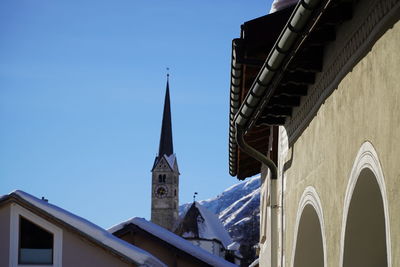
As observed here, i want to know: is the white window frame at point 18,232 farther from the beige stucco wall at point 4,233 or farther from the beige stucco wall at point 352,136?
the beige stucco wall at point 352,136

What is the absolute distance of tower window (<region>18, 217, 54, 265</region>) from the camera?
20.7 m

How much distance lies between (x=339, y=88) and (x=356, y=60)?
1.93ft

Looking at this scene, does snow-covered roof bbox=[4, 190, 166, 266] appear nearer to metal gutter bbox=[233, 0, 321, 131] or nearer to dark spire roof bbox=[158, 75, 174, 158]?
metal gutter bbox=[233, 0, 321, 131]

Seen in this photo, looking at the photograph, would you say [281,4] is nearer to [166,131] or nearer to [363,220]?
[363,220]

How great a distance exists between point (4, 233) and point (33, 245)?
70cm

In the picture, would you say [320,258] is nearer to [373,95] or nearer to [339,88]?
[339,88]

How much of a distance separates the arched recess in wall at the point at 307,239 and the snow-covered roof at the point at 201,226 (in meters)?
73.4

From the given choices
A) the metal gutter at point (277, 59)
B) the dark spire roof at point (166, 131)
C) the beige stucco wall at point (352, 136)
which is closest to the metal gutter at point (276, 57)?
the metal gutter at point (277, 59)

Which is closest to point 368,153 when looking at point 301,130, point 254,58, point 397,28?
point 397,28

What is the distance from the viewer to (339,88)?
6.35 meters

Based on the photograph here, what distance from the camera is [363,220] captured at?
19.8ft

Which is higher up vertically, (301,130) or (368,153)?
(301,130)

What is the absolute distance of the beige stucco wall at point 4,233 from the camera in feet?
68.0

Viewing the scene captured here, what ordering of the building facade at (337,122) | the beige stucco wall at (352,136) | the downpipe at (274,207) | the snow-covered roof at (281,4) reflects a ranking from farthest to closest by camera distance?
the snow-covered roof at (281,4) < the downpipe at (274,207) < the building facade at (337,122) < the beige stucco wall at (352,136)
